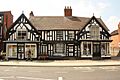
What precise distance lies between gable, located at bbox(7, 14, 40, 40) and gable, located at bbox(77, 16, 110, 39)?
6.66m

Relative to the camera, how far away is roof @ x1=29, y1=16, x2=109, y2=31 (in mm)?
40250

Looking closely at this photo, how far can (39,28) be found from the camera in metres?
40.1

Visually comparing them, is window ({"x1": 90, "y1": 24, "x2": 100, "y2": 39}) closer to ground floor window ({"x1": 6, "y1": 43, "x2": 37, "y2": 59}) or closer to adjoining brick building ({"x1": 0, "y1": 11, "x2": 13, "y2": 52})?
ground floor window ({"x1": 6, "y1": 43, "x2": 37, "y2": 59})

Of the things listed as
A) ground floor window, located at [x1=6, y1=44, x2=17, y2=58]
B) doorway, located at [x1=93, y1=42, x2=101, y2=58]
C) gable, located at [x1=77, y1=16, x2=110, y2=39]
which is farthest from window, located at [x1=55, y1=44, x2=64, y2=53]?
ground floor window, located at [x1=6, y1=44, x2=17, y2=58]

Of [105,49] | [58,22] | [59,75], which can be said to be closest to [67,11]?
[58,22]

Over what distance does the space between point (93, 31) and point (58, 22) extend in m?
6.01

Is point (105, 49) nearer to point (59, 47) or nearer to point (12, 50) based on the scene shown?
point (59, 47)

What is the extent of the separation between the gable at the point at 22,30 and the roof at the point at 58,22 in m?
1.74

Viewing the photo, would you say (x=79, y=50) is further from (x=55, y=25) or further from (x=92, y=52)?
(x=55, y=25)

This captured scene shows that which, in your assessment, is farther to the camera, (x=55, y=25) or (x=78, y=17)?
(x=78, y=17)

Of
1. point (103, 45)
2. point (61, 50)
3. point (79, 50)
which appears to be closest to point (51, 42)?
point (61, 50)

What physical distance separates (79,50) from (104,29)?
486cm

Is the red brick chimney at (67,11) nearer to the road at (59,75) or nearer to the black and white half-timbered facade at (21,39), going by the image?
the black and white half-timbered facade at (21,39)

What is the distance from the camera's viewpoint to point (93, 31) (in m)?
39.0
